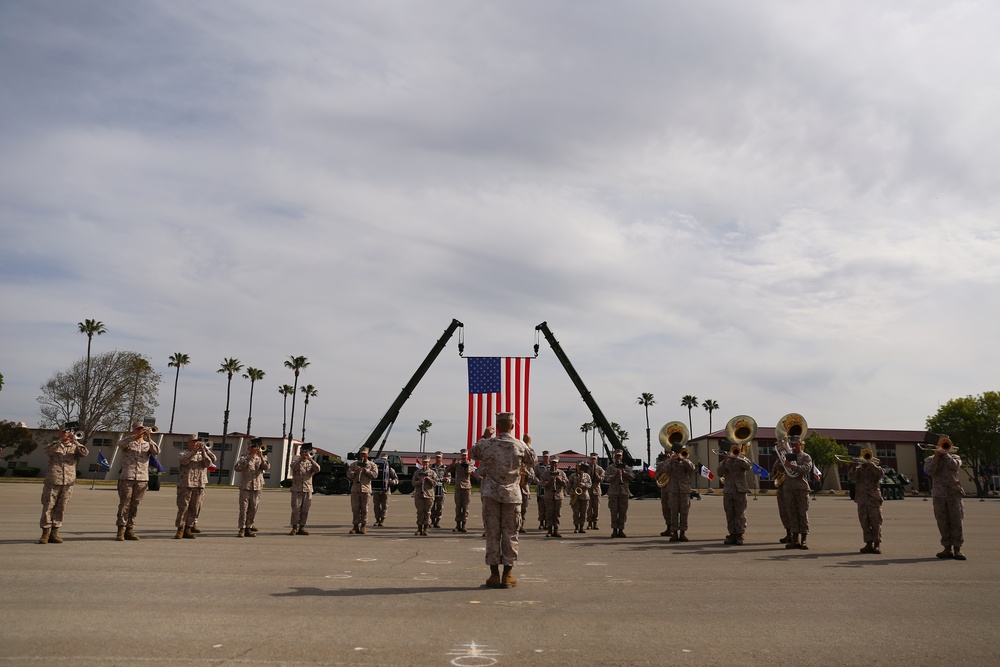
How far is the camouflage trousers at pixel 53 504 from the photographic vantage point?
11.4m

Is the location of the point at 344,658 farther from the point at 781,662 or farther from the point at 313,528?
the point at 313,528

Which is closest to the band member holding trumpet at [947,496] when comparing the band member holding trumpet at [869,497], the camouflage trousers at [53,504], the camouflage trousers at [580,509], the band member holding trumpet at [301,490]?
the band member holding trumpet at [869,497]

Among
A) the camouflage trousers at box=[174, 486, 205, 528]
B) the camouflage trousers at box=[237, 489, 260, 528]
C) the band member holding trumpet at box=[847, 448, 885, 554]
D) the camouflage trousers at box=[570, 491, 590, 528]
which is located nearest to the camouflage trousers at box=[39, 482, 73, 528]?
the camouflage trousers at box=[174, 486, 205, 528]

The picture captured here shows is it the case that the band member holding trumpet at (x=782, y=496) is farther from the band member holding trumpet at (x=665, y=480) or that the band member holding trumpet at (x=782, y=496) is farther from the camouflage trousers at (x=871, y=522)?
the band member holding trumpet at (x=665, y=480)

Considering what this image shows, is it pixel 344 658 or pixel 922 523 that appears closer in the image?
pixel 344 658

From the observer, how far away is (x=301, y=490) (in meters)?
14.8

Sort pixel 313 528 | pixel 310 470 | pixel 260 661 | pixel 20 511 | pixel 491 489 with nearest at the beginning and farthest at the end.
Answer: pixel 260 661 < pixel 491 489 < pixel 310 470 < pixel 313 528 < pixel 20 511

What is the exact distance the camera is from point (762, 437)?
3531 inches

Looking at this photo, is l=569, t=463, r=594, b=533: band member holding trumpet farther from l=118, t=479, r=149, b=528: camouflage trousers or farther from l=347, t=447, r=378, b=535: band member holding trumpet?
l=118, t=479, r=149, b=528: camouflage trousers

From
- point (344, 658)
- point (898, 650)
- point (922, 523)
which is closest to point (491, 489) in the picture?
point (344, 658)

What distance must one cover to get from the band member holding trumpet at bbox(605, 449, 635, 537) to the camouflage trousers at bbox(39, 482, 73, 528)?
36.0 feet

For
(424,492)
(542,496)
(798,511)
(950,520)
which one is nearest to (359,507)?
(424,492)

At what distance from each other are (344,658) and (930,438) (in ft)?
328

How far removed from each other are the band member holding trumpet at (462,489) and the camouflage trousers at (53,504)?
8.48 meters
